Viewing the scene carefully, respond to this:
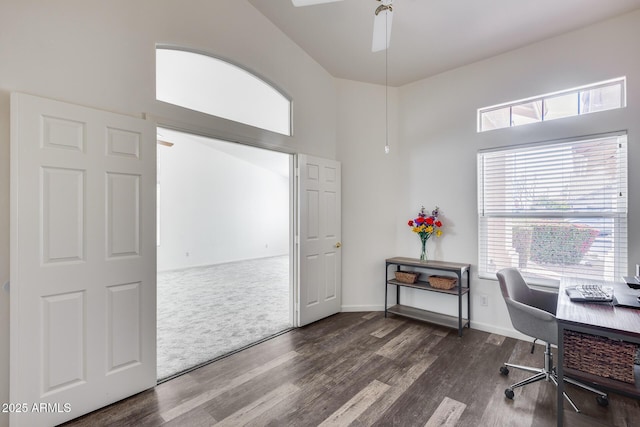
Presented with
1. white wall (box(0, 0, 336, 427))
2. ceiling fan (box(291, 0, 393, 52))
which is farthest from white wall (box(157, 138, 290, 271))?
ceiling fan (box(291, 0, 393, 52))

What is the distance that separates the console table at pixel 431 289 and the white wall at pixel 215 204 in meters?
4.22

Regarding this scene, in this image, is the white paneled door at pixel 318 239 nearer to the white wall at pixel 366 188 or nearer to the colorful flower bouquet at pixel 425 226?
the white wall at pixel 366 188

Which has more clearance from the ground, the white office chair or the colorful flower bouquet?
the colorful flower bouquet

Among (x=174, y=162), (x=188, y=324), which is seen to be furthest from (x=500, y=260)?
(x=174, y=162)

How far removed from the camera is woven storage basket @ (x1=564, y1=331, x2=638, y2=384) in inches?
64.1

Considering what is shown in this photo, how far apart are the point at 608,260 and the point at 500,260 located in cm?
90

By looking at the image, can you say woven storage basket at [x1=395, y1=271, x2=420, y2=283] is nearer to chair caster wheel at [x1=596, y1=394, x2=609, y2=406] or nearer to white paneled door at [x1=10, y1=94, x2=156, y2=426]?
chair caster wheel at [x1=596, y1=394, x2=609, y2=406]

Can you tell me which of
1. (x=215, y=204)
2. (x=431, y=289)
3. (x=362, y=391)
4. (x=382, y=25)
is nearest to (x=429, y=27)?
(x=382, y=25)

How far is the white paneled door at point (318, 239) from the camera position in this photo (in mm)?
3497

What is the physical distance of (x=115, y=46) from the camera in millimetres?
2117

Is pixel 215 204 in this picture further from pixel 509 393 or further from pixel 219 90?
pixel 509 393

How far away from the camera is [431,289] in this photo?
11.5 feet

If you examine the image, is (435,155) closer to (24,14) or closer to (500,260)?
(500,260)

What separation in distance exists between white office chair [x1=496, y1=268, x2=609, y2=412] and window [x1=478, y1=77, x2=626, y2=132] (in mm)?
1737
